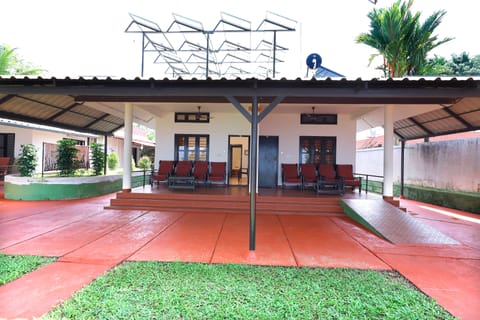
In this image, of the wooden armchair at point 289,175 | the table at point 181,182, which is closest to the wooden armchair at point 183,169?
the table at point 181,182

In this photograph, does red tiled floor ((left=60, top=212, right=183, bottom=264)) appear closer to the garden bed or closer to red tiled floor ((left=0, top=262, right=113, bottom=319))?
red tiled floor ((left=0, top=262, right=113, bottom=319))

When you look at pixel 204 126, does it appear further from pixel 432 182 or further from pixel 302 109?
pixel 432 182

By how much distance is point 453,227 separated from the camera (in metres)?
5.93

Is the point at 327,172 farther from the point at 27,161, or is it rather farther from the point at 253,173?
the point at 27,161

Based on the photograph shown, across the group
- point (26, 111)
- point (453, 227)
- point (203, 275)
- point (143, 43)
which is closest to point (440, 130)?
point (453, 227)

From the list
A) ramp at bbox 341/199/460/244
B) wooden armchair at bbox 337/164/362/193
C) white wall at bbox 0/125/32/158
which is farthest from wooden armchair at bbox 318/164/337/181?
white wall at bbox 0/125/32/158

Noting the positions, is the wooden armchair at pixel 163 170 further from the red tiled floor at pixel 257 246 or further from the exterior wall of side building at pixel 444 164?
the exterior wall of side building at pixel 444 164

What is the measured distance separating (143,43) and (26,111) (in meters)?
5.59

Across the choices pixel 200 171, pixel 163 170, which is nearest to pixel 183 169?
pixel 200 171

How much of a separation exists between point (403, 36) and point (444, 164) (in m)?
4.95

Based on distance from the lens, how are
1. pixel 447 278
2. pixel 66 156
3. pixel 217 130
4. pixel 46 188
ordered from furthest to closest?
pixel 217 130 → pixel 66 156 → pixel 46 188 → pixel 447 278

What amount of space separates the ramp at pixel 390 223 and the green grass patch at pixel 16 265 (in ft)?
18.2

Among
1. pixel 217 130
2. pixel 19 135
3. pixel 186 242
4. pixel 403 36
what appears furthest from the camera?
pixel 19 135

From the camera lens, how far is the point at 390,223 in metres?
5.38
